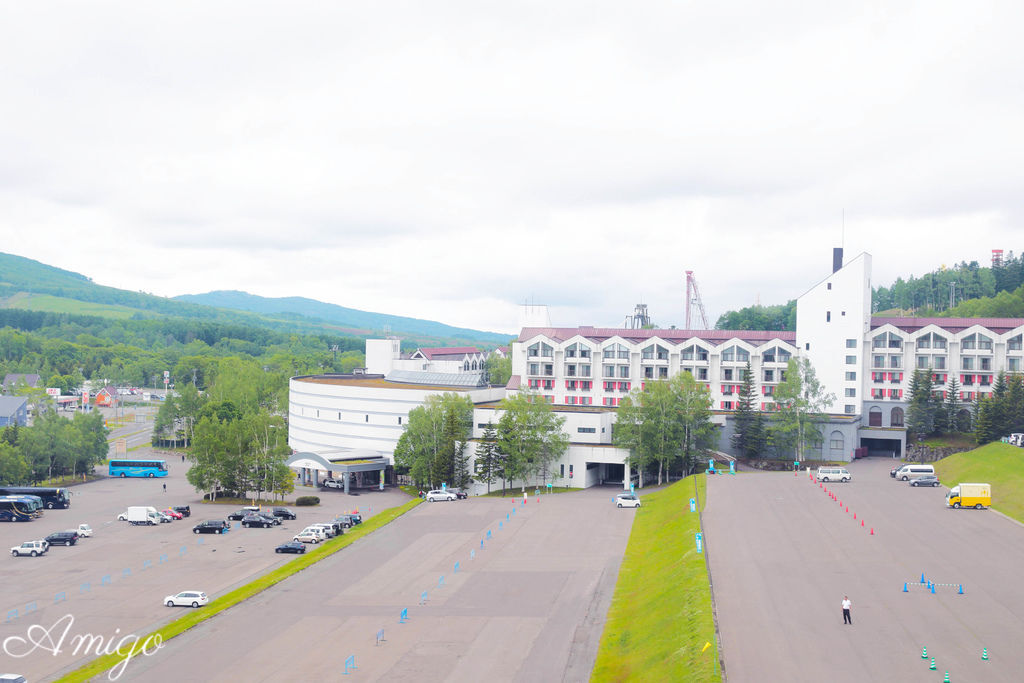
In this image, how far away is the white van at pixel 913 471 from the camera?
70912 millimetres

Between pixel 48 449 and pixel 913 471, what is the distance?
9091cm

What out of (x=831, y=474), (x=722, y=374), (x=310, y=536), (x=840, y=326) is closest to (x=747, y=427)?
(x=722, y=374)

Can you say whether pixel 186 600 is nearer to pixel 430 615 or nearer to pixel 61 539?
pixel 430 615

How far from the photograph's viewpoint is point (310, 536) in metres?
62.0

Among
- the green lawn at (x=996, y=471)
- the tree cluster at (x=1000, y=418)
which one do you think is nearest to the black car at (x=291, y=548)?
the green lawn at (x=996, y=471)

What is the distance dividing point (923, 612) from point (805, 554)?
10.4m

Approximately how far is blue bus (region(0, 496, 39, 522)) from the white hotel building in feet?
87.5

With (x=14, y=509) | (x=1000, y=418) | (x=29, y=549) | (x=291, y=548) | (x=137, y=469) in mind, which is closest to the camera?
(x=291, y=548)

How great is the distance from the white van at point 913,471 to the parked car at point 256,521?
5451 centimetres

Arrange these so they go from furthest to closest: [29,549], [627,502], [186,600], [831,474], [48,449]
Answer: [48,449] → [831,474] → [627,502] → [29,549] → [186,600]

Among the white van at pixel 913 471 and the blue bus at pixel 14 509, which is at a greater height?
the white van at pixel 913 471

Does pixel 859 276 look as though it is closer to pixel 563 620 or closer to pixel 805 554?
pixel 805 554

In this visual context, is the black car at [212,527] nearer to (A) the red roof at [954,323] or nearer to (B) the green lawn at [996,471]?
(B) the green lawn at [996,471]

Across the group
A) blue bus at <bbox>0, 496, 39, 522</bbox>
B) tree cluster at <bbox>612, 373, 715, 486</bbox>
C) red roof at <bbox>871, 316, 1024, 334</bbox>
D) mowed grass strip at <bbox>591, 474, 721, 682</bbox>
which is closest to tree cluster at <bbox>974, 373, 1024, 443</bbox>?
red roof at <bbox>871, 316, 1024, 334</bbox>
